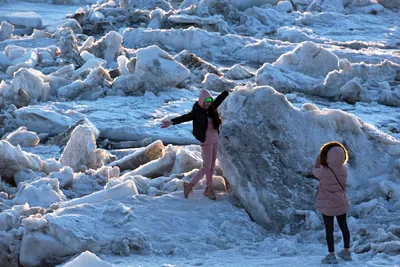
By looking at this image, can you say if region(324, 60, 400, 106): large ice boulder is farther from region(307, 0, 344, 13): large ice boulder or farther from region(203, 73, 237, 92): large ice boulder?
region(307, 0, 344, 13): large ice boulder

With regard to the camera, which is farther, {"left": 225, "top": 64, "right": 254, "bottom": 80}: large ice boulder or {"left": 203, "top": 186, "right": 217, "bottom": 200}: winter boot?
{"left": 225, "top": 64, "right": 254, "bottom": 80}: large ice boulder

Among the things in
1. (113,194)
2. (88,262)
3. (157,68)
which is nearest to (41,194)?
(113,194)

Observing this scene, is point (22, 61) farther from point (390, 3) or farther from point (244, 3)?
point (390, 3)

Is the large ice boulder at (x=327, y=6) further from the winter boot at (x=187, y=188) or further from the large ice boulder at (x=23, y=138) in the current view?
the winter boot at (x=187, y=188)

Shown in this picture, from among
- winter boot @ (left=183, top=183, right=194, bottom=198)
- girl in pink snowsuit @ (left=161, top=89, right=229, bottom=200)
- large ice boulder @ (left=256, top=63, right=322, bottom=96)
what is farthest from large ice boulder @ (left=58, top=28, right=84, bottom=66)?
girl in pink snowsuit @ (left=161, top=89, right=229, bottom=200)

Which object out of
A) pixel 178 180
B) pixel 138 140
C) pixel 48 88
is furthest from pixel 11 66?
pixel 178 180

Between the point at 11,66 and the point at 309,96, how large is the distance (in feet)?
20.3

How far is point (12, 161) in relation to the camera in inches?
347

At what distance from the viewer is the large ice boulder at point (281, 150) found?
6.81 metres

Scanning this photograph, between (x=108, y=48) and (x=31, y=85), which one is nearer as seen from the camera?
(x=31, y=85)

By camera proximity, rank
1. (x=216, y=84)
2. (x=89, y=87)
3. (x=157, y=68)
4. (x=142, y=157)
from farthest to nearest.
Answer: (x=216, y=84) → (x=89, y=87) → (x=157, y=68) → (x=142, y=157)

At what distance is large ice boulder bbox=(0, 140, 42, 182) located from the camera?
8.77 metres

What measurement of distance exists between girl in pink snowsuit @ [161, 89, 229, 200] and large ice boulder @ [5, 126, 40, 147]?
4695mm

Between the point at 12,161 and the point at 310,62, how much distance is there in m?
7.96
